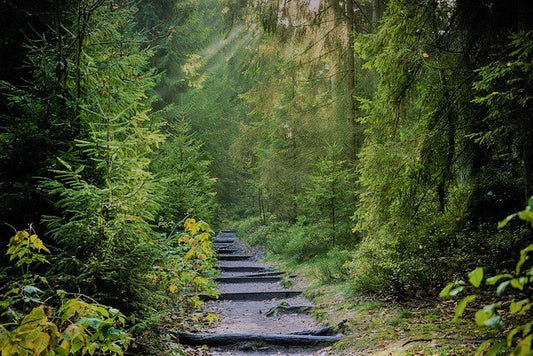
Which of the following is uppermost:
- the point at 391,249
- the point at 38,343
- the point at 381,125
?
the point at 381,125

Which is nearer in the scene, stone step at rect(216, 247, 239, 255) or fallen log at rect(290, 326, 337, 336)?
fallen log at rect(290, 326, 337, 336)

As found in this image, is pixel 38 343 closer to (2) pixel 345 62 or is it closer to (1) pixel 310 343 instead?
(1) pixel 310 343

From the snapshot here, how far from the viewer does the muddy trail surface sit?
5.69 meters

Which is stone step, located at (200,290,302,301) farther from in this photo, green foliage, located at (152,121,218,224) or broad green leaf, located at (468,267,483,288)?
broad green leaf, located at (468,267,483,288)

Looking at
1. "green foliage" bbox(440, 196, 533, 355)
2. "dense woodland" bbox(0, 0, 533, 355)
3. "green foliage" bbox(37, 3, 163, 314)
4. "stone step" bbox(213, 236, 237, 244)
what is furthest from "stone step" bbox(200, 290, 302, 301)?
"stone step" bbox(213, 236, 237, 244)

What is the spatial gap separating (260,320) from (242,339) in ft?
6.20

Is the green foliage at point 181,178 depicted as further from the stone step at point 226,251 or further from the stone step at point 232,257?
the stone step at point 226,251

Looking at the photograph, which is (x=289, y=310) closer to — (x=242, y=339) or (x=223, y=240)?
(x=242, y=339)

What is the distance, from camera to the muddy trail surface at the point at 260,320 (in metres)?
5.69

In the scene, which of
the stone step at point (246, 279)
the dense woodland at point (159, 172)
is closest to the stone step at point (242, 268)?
the stone step at point (246, 279)

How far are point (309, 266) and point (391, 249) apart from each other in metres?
5.17

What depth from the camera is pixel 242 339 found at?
5836 millimetres

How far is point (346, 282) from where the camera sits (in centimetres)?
839

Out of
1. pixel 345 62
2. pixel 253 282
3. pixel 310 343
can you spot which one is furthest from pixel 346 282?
pixel 345 62
